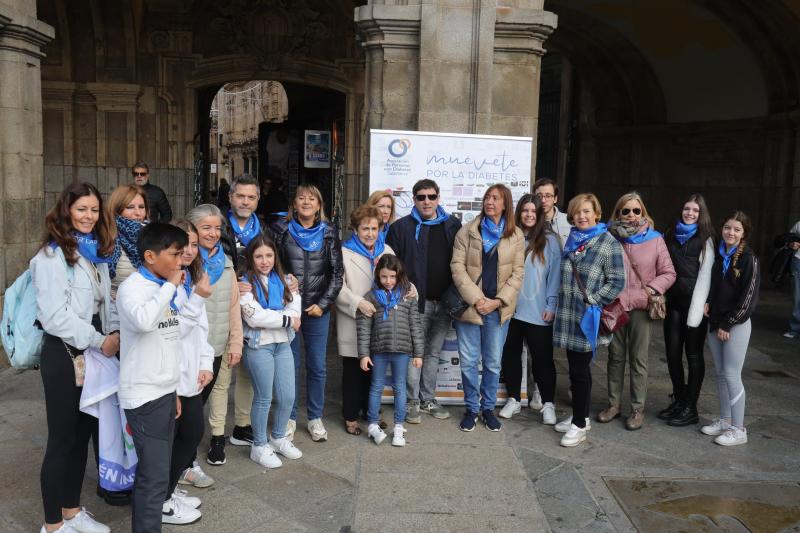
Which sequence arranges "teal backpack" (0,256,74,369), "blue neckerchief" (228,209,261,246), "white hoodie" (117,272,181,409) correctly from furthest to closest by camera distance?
"blue neckerchief" (228,209,261,246) < "teal backpack" (0,256,74,369) < "white hoodie" (117,272,181,409)

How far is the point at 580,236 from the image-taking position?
16.3 ft

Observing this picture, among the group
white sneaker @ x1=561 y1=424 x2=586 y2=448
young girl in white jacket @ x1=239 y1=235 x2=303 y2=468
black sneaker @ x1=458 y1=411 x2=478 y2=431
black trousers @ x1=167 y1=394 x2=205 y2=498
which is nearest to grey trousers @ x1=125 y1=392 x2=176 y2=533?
black trousers @ x1=167 y1=394 x2=205 y2=498

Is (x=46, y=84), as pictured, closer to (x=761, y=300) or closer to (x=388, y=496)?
(x=388, y=496)

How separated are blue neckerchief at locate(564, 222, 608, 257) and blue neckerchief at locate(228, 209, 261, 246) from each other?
2.15 meters

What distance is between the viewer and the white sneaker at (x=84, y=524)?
3.47 metres

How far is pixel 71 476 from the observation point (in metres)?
3.45

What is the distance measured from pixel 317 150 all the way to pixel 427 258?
31.1 ft

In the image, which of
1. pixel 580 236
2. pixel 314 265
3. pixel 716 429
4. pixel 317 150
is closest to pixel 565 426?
pixel 716 429

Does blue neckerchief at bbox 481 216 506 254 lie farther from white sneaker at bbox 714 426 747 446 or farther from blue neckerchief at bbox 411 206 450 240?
white sneaker at bbox 714 426 747 446

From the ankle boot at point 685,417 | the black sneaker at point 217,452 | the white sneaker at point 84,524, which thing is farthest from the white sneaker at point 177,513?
the ankle boot at point 685,417

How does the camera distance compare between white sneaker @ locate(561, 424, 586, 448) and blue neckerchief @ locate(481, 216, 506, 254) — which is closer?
white sneaker @ locate(561, 424, 586, 448)

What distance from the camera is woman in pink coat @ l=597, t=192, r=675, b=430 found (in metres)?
5.12

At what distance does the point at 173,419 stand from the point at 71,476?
0.64 meters

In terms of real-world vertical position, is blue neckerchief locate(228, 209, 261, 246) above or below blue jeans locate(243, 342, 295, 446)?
above
